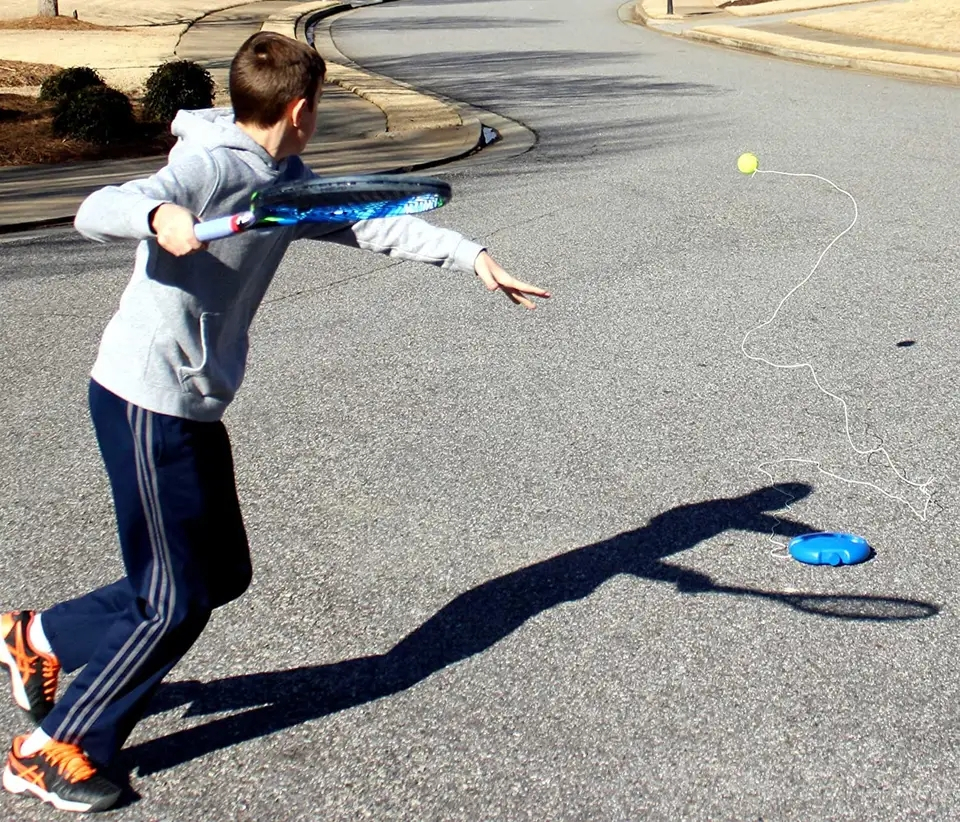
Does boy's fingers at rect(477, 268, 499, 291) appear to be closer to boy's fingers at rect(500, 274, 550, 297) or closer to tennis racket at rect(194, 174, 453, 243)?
boy's fingers at rect(500, 274, 550, 297)

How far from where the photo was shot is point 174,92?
43.4ft

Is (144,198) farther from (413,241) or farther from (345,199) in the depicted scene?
(413,241)

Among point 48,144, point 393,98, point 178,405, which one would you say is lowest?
point 393,98

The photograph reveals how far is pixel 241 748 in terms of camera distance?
3303mm

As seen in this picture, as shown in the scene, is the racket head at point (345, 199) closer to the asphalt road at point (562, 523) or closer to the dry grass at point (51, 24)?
the asphalt road at point (562, 523)

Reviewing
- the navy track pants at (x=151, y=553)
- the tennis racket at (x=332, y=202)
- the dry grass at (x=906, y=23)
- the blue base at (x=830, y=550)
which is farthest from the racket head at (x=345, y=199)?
the dry grass at (x=906, y=23)

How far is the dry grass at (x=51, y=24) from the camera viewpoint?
23.6 metres

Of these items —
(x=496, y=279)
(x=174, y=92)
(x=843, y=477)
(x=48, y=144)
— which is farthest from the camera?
(x=174, y=92)

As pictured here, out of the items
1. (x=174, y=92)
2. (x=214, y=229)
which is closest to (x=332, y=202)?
(x=214, y=229)

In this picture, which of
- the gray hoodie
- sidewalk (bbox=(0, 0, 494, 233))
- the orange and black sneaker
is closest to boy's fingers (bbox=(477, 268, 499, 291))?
the gray hoodie

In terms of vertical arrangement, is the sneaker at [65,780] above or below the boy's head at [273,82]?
below

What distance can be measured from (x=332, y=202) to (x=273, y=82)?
0.96 feet

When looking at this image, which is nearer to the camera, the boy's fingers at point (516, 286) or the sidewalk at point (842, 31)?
the boy's fingers at point (516, 286)

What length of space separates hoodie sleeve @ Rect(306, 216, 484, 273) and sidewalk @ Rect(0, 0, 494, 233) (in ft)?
21.5
